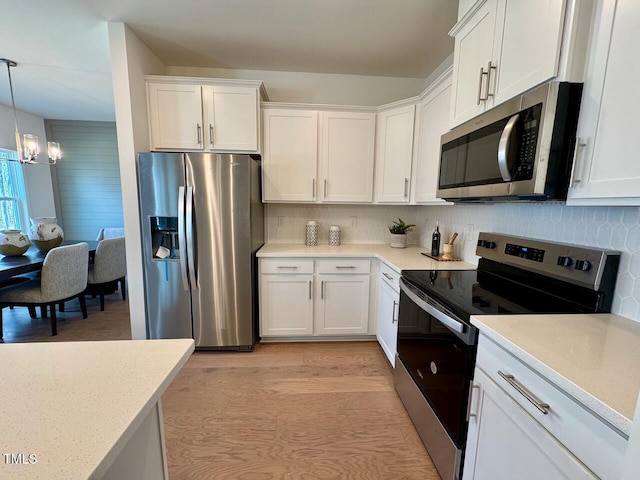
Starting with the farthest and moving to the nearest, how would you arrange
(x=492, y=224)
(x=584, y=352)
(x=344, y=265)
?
(x=344, y=265) → (x=492, y=224) → (x=584, y=352)

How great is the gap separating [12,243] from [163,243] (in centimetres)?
175

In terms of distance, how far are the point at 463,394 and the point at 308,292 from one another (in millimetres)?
1589

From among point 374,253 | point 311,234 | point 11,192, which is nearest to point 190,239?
point 311,234

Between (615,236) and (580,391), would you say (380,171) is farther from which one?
(580,391)

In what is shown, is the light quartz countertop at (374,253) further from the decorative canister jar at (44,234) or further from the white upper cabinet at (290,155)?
the decorative canister jar at (44,234)

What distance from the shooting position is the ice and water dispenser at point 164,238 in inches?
91.9

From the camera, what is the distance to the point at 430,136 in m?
2.25

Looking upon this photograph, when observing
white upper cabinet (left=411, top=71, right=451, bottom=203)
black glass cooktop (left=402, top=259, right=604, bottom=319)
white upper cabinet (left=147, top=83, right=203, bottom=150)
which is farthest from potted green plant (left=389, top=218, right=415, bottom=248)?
white upper cabinet (left=147, top=83, right=203, bottom=150)

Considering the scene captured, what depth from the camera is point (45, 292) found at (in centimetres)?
270

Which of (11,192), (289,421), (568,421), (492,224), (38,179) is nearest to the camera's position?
(568,421)

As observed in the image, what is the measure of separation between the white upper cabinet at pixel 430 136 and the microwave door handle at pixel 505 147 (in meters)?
0.80

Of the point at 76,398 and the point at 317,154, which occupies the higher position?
the point at 317,154

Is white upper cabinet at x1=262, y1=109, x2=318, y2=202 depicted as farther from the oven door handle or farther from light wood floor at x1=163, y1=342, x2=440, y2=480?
light wood floor at x1=163, y1=342, x2=440, y2=480

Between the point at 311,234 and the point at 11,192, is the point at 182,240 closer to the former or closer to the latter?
the point at 311,234
